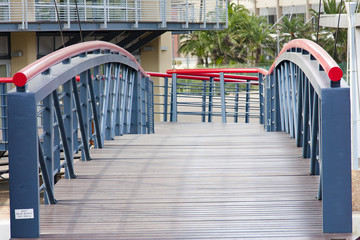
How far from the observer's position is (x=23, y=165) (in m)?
4.14

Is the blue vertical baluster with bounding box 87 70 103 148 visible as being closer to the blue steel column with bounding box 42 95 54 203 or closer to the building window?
the blue steel column with bounding box 42 95 54 203

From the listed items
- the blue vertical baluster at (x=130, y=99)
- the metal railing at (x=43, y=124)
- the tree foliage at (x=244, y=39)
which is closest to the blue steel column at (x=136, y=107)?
the blue vertical baluster at (x=130, y=99)

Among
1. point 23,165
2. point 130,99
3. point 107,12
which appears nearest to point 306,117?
point 23,165

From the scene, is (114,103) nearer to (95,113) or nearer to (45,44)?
(95,113)

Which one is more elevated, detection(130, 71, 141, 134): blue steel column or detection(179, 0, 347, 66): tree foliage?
detection(179, 0, 347, 66): tree foliage

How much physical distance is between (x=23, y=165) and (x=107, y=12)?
21550mm

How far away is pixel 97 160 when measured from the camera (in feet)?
21.3

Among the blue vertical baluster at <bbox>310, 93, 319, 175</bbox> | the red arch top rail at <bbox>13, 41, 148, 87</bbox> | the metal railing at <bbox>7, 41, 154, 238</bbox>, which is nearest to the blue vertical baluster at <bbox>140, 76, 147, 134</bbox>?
the metal railing at <bbox>7, 41, 154, 238</bbox>

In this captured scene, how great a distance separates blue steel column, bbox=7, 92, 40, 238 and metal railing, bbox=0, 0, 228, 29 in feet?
62.9

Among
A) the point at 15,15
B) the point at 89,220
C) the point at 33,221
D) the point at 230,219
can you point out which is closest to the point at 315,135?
the point at 230,219

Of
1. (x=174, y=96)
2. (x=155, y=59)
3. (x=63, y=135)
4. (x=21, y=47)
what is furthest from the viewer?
(x=155, y=59)

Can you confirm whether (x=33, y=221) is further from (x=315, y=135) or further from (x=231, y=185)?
(x=315, y=135)

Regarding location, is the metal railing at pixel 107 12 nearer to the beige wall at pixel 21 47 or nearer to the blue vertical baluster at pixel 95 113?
the beige wall at pixel 21 47

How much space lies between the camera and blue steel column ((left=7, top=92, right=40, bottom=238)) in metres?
4.09
